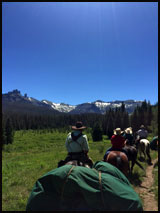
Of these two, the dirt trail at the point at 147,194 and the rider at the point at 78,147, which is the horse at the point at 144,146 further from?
the rider at the point at 78,147

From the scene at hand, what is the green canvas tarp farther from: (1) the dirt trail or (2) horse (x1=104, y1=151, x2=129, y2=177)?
(2) horse (x1=104, y1=151, x2=129, y2=177)

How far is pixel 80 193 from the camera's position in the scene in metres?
4.44

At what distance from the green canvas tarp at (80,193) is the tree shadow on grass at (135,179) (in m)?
5.06

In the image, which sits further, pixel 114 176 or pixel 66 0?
pixel 66 0

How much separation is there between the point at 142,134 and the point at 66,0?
1367 centimetres

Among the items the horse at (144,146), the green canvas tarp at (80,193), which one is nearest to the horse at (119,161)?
the green canvas tarp at (80,193)

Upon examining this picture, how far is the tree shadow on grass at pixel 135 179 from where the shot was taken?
356 inches

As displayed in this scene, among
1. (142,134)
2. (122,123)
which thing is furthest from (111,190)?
(122,123)

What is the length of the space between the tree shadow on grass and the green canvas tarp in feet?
16.6

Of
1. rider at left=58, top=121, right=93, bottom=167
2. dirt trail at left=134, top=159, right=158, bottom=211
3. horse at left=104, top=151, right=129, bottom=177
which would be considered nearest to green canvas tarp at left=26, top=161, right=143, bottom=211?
rider at left=58, top=121, right=93, bottom=167

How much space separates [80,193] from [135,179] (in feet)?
21.4

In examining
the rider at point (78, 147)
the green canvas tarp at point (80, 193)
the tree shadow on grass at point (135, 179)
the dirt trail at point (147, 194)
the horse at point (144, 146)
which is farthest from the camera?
the horse at point (144, 146)

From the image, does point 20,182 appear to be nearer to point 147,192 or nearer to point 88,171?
point 88,171

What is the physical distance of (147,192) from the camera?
7.93 meters
